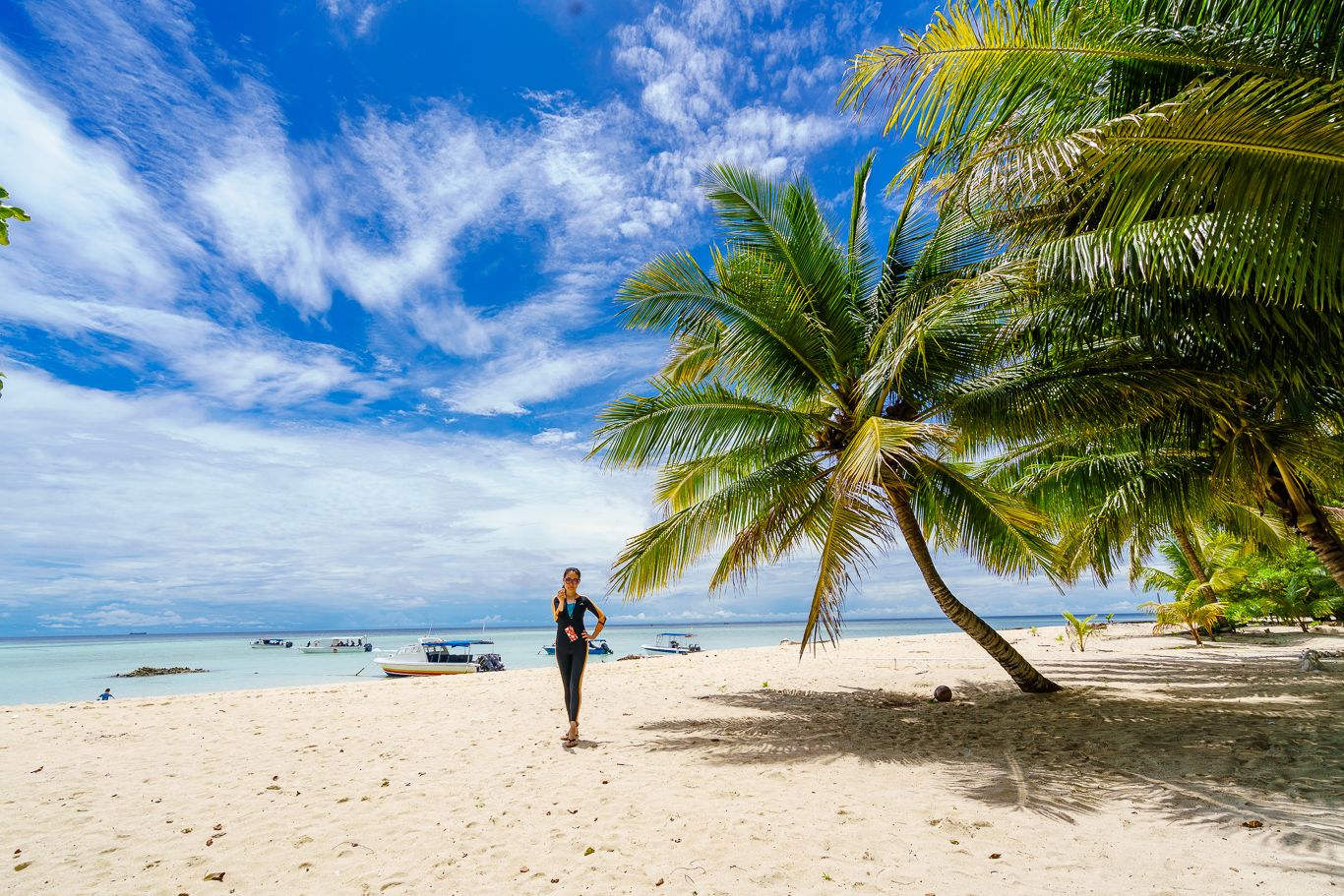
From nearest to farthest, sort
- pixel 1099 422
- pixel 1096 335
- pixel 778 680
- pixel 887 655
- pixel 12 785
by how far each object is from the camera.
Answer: pixel 12 785 → pixel 1096 335 → pixel 1099 422 → pixel 778 680 → pixel 887 655

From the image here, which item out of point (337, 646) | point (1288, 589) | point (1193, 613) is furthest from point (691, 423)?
point (337, 646)

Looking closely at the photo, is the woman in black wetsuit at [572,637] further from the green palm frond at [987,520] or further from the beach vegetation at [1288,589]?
the beach vegetation at [1288,589]

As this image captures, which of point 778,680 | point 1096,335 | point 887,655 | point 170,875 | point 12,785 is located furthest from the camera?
point 887,655

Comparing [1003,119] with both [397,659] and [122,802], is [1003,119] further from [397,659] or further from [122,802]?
[397,659]

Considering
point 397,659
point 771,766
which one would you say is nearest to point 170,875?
point 771,766

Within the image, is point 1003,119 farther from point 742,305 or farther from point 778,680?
point 778,680

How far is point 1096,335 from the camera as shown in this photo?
6512 millimetres

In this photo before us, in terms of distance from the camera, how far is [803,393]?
848cm

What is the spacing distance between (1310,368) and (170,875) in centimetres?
960

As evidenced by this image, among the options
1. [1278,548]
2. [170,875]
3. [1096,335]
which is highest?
[1096,335]

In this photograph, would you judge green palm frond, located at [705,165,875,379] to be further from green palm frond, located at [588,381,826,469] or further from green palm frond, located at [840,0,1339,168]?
green palm frond, located at [840,0,1339,168]

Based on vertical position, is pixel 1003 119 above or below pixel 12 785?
above

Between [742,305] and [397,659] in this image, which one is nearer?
[742,305]

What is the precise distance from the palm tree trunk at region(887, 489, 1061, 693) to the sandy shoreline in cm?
30
